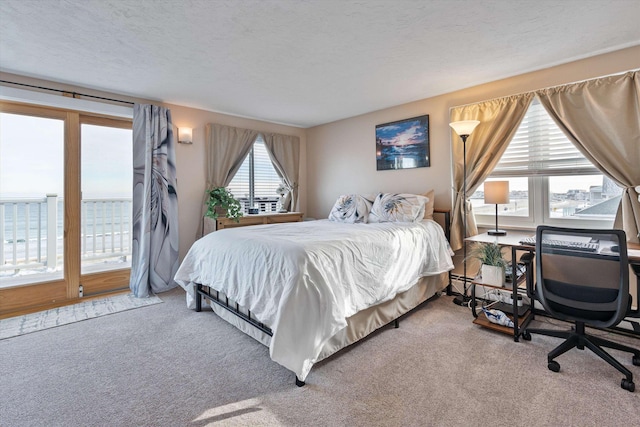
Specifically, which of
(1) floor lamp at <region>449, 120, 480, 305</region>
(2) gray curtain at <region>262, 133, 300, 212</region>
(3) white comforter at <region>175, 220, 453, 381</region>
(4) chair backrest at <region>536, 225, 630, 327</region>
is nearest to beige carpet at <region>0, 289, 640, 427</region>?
(3) white comforter at <region>175, 220, 453, 381</region>

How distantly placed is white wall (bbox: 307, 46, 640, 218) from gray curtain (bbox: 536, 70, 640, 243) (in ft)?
0.54

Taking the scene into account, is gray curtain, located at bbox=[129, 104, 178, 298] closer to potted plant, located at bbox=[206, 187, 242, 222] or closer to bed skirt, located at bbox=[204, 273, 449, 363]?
potted plant, located at bbox=[206, 187, 242, 222]

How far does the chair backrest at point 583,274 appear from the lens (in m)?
1.81

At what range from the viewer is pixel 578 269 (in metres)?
1.96

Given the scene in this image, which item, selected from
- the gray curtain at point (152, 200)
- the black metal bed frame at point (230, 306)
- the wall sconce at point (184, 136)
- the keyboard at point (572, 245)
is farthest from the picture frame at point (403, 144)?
the gray curtain at point (152, 200)

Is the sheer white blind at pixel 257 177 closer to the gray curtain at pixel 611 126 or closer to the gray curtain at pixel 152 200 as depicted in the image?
the gray curtain at pixel 152 200

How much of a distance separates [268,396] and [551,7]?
3.10 metres

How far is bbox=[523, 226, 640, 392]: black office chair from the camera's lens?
181cm

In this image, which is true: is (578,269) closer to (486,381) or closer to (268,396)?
(486,381)

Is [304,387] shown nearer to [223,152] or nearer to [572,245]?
[572,245]

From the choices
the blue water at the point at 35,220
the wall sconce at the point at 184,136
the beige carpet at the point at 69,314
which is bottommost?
the beige carpet at the point at 69,314

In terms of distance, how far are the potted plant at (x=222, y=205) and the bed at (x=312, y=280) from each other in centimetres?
119

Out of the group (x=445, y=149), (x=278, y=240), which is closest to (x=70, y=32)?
(x=278, y=240)

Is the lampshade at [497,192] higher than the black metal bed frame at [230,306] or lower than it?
higher
